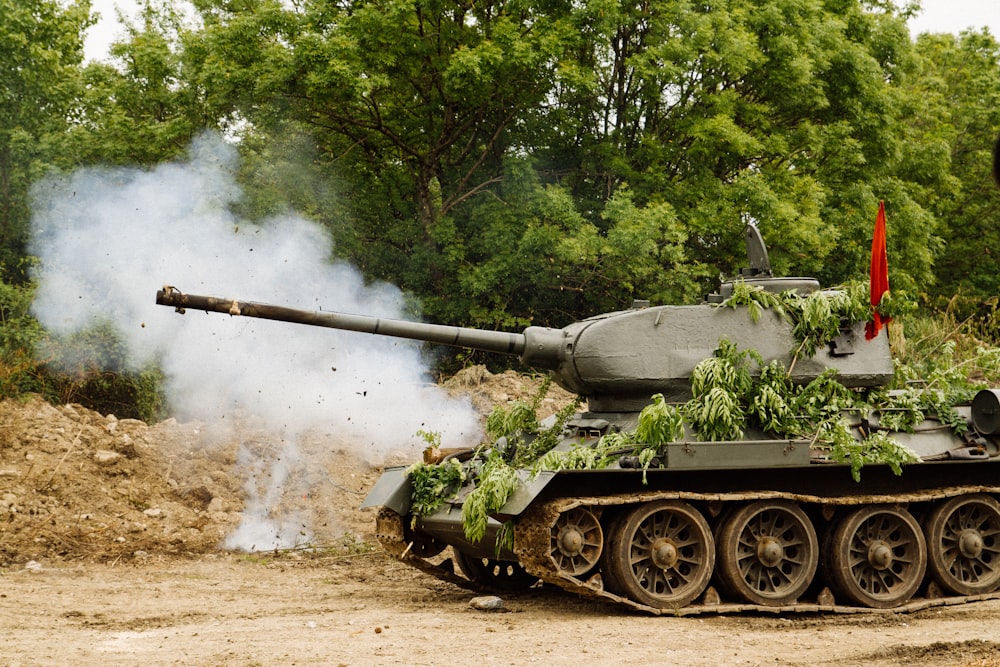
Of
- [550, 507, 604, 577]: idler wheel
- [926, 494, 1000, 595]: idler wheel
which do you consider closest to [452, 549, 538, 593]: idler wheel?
[550, 507, 604, 577]: idler wheel

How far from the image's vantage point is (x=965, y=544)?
1098 centimetres

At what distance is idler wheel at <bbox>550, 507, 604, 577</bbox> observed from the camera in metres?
9.50

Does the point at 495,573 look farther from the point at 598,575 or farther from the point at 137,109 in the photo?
the point at 137,109

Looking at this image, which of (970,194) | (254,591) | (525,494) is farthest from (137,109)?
(970,194)

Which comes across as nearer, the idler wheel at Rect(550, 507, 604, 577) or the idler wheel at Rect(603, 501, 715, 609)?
the idler wheel at Rect(550, 507, 604, 577)

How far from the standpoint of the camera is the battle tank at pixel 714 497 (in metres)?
9.72

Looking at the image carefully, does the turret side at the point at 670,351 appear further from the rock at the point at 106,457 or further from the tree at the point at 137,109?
the tree at the point at 137,109

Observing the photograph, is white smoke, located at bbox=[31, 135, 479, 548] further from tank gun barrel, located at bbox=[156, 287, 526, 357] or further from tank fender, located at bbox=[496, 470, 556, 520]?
tank fender, located at bbox=[496, 470, 556, 520]

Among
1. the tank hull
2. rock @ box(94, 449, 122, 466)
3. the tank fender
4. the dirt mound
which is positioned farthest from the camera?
rock @ box(94, 449, 122, 466)

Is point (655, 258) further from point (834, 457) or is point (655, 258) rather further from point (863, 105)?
point (834, 457)

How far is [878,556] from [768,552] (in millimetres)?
1143

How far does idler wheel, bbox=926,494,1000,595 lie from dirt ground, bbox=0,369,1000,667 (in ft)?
1.07

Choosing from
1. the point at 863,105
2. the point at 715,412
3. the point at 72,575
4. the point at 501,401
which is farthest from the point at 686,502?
the point at 863,105

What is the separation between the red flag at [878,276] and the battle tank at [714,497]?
0.24 m
